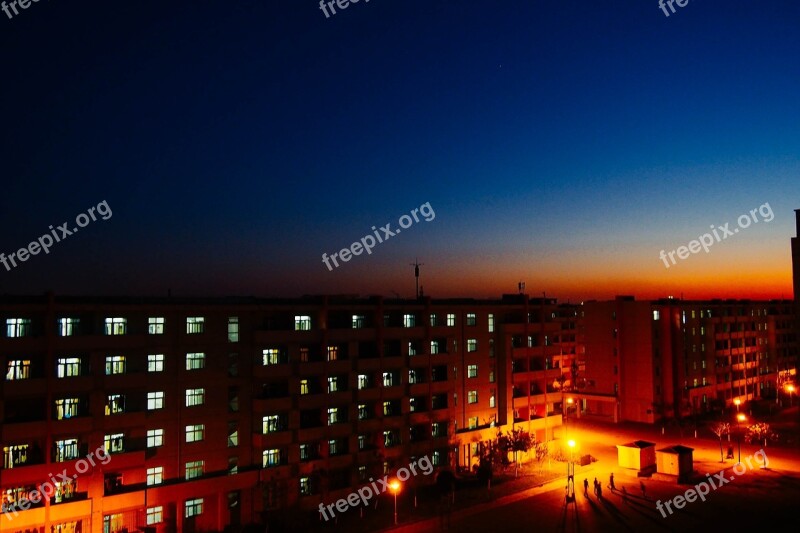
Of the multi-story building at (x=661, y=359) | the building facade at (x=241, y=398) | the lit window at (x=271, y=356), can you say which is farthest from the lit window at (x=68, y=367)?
the multi-story building at (x=661, y=359)

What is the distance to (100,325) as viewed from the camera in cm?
2872

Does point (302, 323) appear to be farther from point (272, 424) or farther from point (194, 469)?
point (194, 469)

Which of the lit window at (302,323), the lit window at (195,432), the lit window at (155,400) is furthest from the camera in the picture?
the lit window at (302,323)

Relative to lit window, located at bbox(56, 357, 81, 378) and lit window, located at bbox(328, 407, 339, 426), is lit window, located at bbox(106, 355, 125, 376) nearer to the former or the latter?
lit window, located at bbox(56, 357, 81, 378)

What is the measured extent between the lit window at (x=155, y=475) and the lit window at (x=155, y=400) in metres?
2.71

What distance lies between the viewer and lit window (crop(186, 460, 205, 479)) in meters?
30.1

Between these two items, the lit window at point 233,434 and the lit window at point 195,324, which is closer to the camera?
the lit window at point 195,324

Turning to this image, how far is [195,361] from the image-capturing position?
30891mm

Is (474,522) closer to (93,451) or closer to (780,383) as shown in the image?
(93,451)

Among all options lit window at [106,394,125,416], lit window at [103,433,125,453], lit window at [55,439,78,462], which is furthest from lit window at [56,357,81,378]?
lit window at [103,433,125,453]

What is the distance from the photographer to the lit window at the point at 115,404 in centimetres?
2834

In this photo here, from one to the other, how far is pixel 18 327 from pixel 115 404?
5.21 m

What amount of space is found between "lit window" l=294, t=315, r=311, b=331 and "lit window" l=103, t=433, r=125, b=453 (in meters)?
10.2

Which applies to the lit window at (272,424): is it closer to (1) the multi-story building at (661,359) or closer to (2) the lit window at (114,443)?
(2) the lit window at (114,443)
